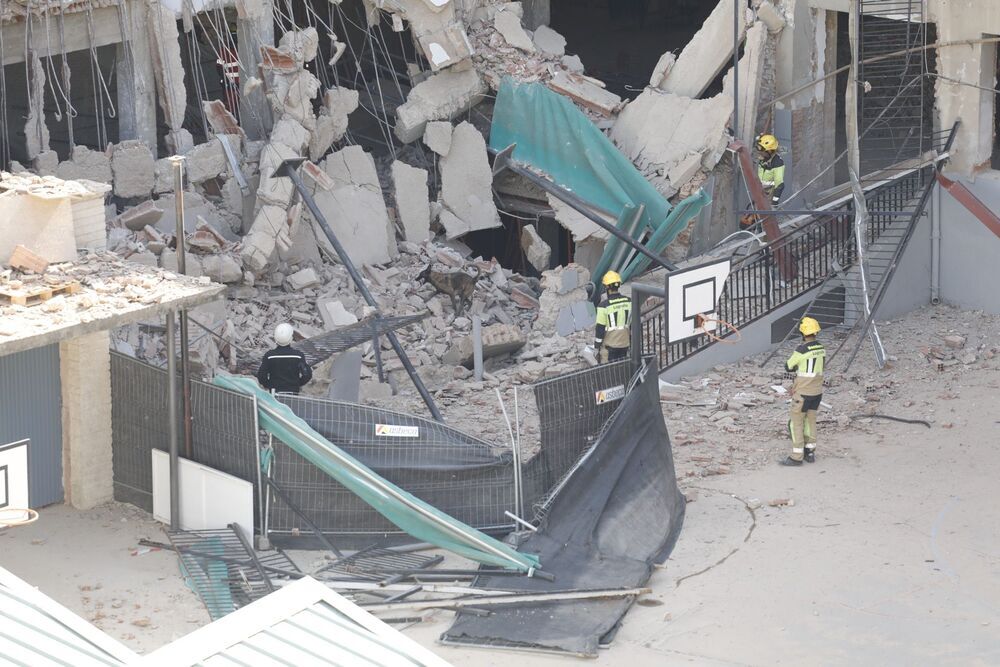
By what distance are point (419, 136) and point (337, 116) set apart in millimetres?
1607

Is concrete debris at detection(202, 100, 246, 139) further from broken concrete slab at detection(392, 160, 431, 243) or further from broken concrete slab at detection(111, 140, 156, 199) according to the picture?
broken concrete slab at detection(392, 160, 431, 243)

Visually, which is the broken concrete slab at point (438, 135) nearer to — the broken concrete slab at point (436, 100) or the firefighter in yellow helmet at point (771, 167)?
the broken concrete slab at point (436, 100)

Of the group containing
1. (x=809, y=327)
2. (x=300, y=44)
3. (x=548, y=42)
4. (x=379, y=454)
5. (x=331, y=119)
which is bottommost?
(x=379, y=454)

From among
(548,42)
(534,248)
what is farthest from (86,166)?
(548,42)

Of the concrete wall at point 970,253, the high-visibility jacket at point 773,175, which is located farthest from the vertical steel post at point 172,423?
the concrete wall at point 970,253

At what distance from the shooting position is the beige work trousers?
14914mm

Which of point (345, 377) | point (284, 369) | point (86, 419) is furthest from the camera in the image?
point (345, 377)

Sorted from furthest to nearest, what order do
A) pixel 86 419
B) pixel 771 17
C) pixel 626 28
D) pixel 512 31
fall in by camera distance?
pixel 626 28, pixel 512 31, pixel 771 17, pixel 86 419

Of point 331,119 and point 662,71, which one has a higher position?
point 662,71

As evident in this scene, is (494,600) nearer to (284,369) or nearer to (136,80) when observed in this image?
(284,369)

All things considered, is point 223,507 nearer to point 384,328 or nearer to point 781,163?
point 384,328

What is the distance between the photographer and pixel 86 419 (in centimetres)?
1395

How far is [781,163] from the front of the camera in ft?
66.9

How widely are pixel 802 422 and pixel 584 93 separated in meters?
7.89
